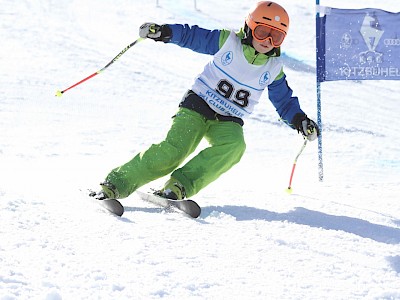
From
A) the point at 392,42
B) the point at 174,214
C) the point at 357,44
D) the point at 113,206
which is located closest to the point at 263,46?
the point at 174,214

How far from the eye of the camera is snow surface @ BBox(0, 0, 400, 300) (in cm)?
272

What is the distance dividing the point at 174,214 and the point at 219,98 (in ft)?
3.57

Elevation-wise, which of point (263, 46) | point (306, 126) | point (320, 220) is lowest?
point (320, 220)

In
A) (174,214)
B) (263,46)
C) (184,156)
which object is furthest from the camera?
(263,46)

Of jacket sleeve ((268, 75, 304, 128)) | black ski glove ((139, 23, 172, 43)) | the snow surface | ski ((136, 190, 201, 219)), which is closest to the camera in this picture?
the snow surface

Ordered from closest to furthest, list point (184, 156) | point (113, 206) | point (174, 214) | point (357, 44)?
point (113, 206)
point (174, 214)
point (184, 156)
point (357, 44)

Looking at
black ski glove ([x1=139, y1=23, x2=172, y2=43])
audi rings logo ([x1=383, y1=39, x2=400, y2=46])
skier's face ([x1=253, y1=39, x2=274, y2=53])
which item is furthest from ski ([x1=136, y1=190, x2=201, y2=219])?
A: audi rings logo ([x1=383, y1=39, x2=400, y2=46])

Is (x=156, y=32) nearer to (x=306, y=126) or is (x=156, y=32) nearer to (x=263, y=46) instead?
(x=263, y=46)

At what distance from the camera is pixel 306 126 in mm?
4852

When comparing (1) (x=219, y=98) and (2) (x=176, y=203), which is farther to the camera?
(1) (x=219, y=98)

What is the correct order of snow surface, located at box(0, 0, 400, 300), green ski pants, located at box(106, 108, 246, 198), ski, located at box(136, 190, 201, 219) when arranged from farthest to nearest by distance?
green ski pants, located at box(106, 108, 246, 198) < ski, located at box(136, 190, 201, 219) < snow surface, located at box(0, 0, 400, 300)

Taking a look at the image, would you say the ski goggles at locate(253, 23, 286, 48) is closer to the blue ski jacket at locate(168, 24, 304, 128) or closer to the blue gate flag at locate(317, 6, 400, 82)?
the blue ski jacket at locate(168, 24, 304, 128)

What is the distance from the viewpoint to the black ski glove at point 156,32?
4.66 m

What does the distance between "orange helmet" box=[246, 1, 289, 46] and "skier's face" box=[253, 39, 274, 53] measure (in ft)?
0.11
